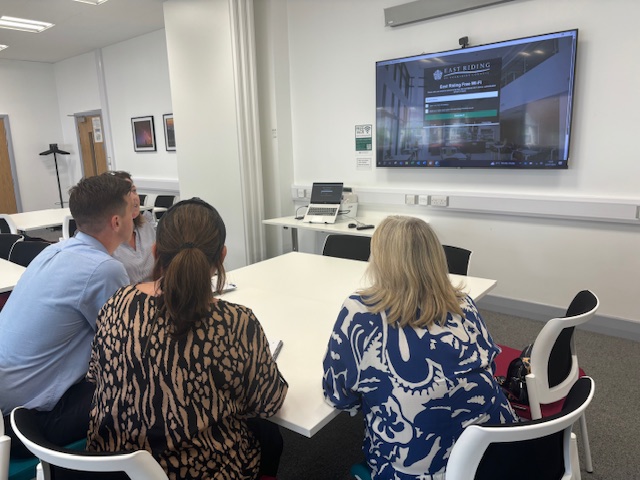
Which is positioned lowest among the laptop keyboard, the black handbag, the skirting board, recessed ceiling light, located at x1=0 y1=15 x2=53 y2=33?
the skirting board

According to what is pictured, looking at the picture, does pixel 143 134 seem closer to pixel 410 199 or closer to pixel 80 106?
pixel 80 106

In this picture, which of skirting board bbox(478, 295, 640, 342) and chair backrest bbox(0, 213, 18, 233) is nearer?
skirting board bbox(478, 295, 640, 342)

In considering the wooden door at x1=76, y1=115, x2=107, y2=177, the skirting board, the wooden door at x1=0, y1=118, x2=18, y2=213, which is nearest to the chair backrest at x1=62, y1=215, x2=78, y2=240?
the skirting board

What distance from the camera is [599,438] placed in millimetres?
2104

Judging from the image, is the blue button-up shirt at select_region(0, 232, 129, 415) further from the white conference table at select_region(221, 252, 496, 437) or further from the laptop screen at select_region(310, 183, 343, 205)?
the laptop screen at select_region(310, 183, 343, 205)

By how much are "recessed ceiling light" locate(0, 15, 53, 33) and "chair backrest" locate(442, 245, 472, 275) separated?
234 inches

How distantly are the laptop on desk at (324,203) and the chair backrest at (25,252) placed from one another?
211 centimetres

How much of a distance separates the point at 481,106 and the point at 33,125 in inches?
324

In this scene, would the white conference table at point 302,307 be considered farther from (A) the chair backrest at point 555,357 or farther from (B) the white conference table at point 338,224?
(B) the white conference table at point 338,224

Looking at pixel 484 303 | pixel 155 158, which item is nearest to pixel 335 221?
pixel 484 303

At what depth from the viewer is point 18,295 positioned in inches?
55.2

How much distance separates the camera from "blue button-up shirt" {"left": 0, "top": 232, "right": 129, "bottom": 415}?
1.35 m

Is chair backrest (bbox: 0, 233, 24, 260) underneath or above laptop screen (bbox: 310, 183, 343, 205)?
underneath

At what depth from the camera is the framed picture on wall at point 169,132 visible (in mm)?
6309
